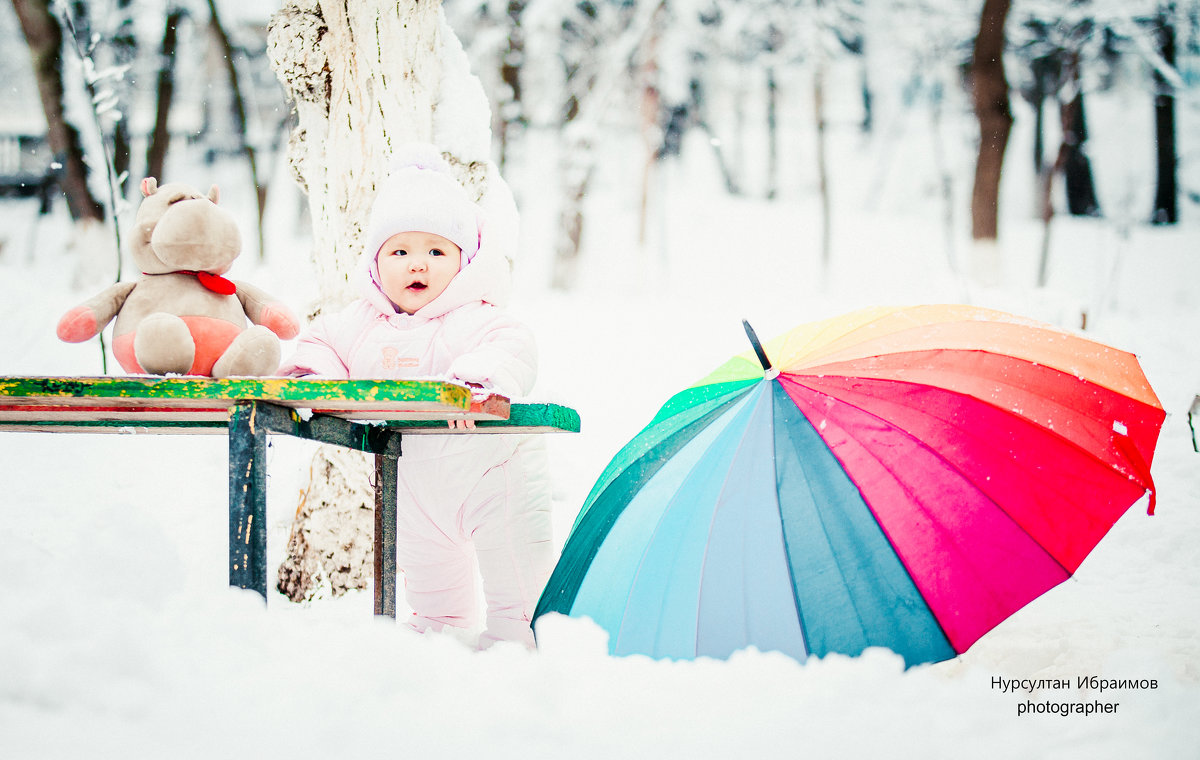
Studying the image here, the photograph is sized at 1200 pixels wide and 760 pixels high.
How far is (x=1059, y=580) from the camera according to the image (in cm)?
192

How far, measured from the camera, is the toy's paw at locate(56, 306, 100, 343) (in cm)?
226

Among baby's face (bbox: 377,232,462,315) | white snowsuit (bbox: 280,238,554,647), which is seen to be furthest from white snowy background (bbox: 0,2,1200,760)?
baby's face (bbox: 377,232,462,315)

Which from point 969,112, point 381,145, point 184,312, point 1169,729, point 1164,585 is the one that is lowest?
point 1164,585

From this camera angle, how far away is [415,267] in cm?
255

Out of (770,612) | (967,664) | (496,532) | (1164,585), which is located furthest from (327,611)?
(1164,585)

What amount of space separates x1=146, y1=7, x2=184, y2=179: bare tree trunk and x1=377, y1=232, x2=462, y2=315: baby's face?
7103 mm

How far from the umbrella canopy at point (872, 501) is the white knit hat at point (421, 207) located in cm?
92

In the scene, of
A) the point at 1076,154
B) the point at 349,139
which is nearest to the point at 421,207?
the point at 349,139

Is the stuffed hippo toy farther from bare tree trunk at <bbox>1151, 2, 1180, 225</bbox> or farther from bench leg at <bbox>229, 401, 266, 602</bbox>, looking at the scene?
bare tree trunk at <bbox>1151, 2, 1180, 225</bbox>

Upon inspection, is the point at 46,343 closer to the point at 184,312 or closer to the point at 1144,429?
the point at 184,312

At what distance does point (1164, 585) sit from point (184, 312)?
146 inches

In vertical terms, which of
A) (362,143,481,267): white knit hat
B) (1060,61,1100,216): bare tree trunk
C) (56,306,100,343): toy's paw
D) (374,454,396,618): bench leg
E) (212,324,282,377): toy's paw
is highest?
(1060,61,1100,216): bare tree trunk

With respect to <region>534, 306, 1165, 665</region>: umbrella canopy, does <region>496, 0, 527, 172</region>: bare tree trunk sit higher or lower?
higher

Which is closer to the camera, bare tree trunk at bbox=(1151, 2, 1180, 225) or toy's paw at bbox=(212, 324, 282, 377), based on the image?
toy's paw at bbox=(212, 324, 282, 377)
